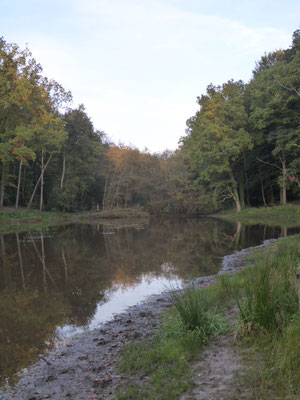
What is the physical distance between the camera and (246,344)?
13.0ft

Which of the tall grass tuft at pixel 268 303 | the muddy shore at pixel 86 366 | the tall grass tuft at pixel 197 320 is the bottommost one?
the muddy shore at pixel 86 366

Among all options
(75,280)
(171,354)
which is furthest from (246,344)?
(75,280)

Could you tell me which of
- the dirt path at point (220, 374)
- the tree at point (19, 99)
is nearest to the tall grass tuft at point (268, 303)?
the dirt path at point (220, 374)

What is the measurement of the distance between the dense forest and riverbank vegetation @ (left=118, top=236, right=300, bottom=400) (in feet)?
80.8

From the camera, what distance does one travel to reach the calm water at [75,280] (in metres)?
5.86

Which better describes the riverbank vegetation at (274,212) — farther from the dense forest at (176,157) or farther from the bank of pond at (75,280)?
the bank of pond at (75,280)

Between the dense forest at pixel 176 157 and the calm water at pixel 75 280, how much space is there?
49.1 ft

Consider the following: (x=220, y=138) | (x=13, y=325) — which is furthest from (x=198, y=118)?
(x=13, y=325)

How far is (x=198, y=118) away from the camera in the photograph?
1522 inches

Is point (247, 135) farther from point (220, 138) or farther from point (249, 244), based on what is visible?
point (249, 244)

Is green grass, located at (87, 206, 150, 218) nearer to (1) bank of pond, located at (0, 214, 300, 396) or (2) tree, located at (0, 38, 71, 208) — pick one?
(2) tree, located at (0, 38, 71, 208)

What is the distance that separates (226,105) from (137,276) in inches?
1124

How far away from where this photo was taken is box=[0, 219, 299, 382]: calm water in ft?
19.2

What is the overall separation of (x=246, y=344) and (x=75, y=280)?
6989 mm
